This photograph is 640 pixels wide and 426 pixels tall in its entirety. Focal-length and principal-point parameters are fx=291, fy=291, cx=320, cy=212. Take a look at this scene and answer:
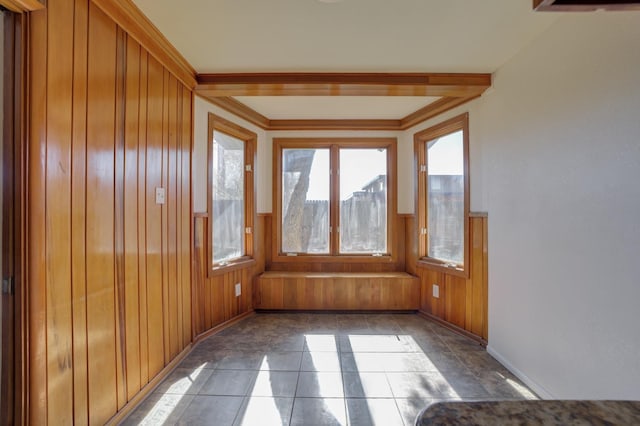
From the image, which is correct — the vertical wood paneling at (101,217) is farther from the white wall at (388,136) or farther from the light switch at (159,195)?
the white wall at (388,136)

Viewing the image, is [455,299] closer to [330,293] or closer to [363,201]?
[330,293]

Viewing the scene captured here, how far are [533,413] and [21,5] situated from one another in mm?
2094

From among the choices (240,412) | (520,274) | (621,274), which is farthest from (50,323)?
(520,274)

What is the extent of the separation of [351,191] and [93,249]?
9.27ft

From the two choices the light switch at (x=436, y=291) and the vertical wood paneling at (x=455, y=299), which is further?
the light switch at (x=436, y=291)

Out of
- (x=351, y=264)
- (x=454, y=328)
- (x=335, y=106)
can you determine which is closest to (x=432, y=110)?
(x=335, y=106)

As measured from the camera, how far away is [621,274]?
1.41 m

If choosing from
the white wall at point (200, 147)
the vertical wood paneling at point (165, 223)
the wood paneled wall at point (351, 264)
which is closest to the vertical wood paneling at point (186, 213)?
the white wall at point (200, 147)

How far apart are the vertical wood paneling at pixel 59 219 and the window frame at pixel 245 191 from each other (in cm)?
147

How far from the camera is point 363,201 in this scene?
12.5 feet

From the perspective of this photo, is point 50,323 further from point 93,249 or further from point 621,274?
point 621,274

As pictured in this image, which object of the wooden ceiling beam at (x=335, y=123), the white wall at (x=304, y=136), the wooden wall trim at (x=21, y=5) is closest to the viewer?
the wooden wall trim at (x=21, y=5)

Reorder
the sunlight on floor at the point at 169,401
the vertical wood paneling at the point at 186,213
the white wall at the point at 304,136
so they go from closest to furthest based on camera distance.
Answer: the sunlight on floor at the point at 169,401, the vertical wood paneling at the point at 186,213, the white wall at the point at 304,136

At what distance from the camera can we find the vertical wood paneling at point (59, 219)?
1.27 m
